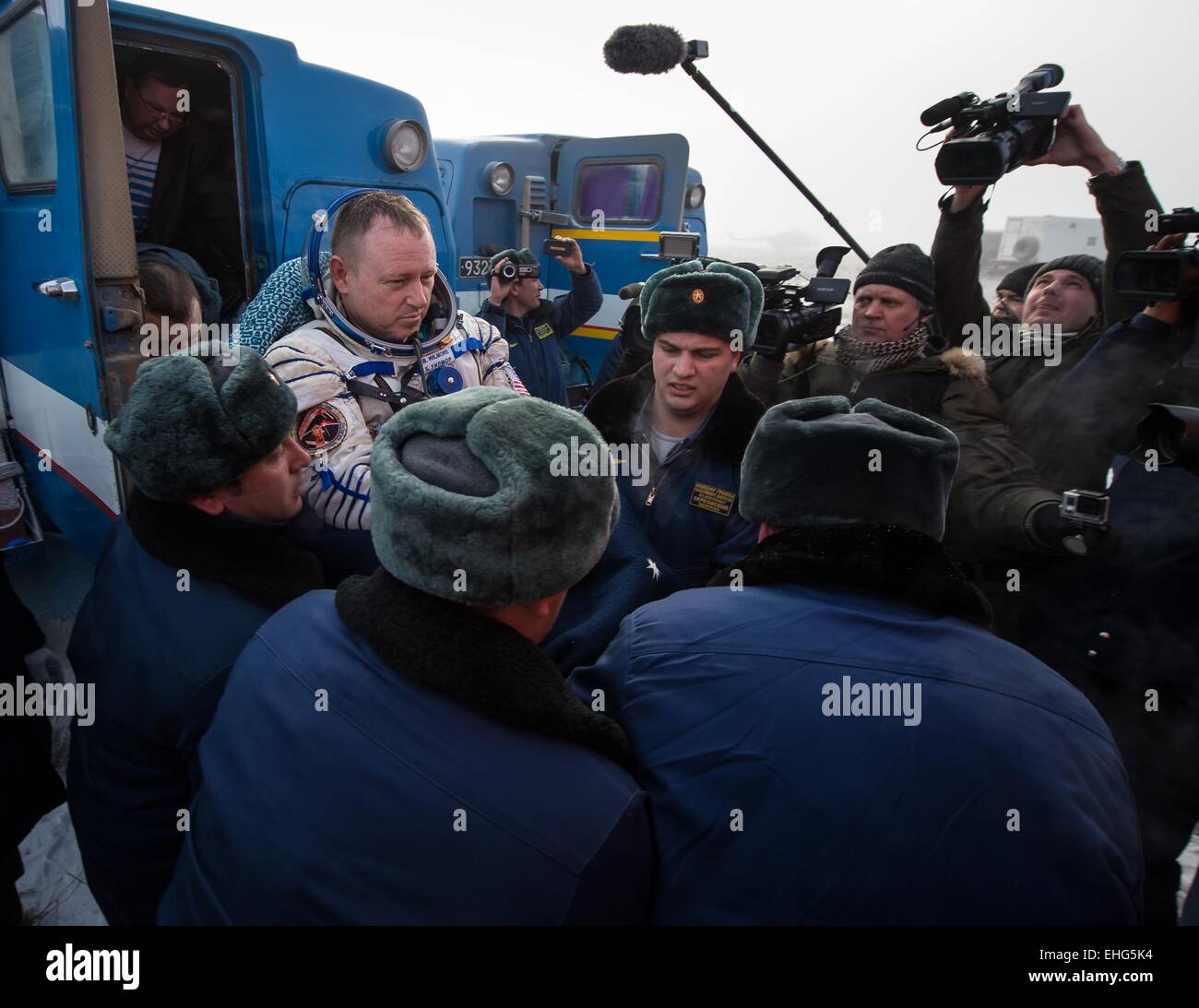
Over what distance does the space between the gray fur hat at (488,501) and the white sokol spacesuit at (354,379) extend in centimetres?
82

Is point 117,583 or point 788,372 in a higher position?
point 788,372

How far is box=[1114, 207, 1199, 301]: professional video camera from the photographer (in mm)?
1906

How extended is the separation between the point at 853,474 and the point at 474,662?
702 mm

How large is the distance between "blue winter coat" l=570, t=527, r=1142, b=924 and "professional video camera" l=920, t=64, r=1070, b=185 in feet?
5.97

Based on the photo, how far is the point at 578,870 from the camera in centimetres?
89

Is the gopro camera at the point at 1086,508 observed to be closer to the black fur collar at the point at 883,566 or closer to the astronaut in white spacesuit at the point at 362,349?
the black fur collar at the point at 883,566

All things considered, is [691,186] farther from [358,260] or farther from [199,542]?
[199,542]

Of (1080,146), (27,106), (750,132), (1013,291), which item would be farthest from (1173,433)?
(27,106)

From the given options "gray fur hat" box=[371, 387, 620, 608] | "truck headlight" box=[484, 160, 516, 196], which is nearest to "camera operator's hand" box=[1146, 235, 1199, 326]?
"gray fur hat" box=[371, 387, 620, 608]

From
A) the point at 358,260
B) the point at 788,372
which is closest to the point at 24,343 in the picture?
the point at 358,260

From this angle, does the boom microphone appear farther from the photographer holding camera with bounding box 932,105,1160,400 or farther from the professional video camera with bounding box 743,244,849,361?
the photographer holding camera with bounding box 932,105,1160,400

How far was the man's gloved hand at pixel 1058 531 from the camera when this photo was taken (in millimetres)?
1801

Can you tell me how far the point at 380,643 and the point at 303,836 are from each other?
25 cm
